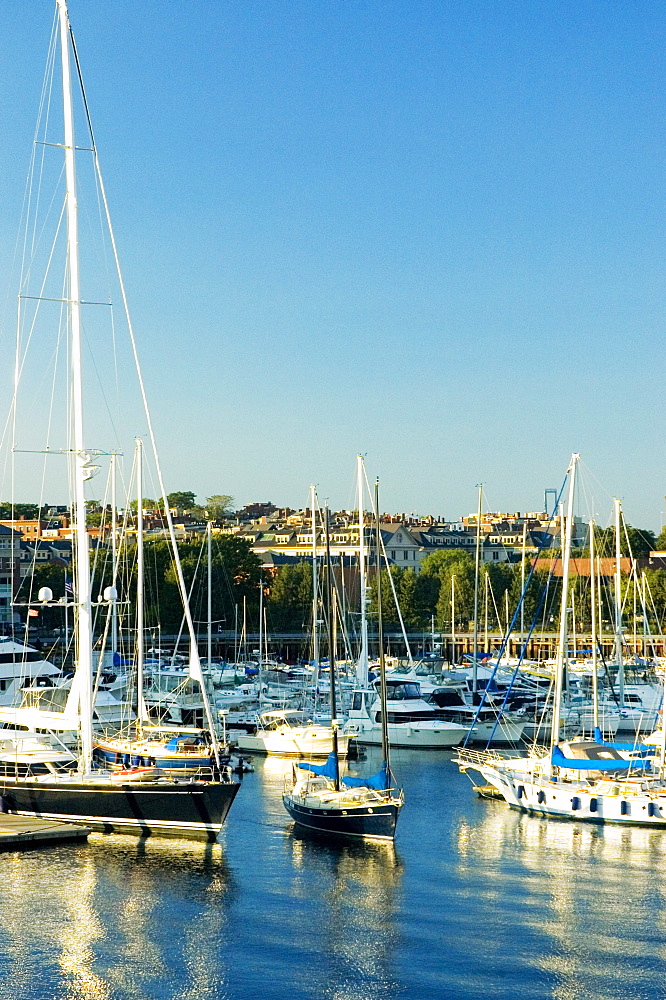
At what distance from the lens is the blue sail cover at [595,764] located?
39719 millimetres

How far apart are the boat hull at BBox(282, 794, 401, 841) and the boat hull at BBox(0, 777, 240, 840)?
3.17 metres

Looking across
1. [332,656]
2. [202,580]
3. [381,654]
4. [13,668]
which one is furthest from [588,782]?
[202,580]

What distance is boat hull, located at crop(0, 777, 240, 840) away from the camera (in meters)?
33.9

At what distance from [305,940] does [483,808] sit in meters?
16.7

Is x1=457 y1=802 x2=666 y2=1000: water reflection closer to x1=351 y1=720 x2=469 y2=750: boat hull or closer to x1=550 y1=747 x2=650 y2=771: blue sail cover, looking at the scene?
x1=550 y1=747 x2=650 y2=771: blue sail cover

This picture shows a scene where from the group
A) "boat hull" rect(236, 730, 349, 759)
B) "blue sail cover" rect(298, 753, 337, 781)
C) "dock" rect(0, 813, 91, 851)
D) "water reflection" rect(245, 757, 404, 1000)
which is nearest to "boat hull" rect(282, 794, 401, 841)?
"water reflection" rect(245, 757, 404, 1000)

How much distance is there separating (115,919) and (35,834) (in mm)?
6881

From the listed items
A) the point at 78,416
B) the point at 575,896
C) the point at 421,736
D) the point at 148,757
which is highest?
the point at 78,416

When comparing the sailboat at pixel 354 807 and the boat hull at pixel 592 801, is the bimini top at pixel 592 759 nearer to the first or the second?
the boat hull at pixel 592 801

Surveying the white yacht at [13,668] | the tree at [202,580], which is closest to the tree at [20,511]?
the tree at [202,580]

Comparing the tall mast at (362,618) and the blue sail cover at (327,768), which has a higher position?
the tall mast at (362,618)

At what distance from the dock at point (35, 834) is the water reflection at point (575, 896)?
417 inches

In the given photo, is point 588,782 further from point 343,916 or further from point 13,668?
point 13,668

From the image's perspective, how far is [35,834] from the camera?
1344 inches
